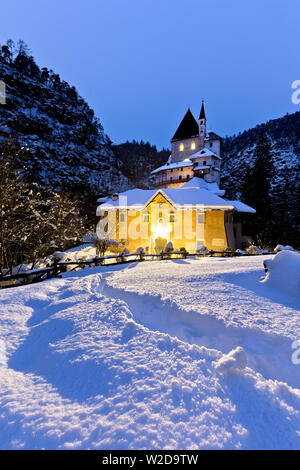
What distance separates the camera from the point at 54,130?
187ft

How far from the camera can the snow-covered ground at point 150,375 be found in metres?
1.87

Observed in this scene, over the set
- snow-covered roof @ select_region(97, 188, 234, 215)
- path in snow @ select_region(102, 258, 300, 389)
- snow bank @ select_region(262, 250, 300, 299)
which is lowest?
path in snow @ select_region(102, 258, 300, 389)

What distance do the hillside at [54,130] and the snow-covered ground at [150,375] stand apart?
4785cm

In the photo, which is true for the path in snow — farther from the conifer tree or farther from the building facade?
the conifer tree

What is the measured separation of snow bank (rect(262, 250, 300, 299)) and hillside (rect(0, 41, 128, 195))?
48.4 metres

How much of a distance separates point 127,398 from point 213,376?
1079mm

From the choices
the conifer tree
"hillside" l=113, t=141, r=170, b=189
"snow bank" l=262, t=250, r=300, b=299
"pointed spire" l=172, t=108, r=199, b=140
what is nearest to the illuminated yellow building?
"snow bank" l=262, t=250, r=300, b=299

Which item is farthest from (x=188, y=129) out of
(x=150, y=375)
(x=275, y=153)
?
(x=150, y=375)

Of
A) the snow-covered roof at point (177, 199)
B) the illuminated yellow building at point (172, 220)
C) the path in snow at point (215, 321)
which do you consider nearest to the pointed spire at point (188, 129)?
the snow-covered roof at point (177, 199)

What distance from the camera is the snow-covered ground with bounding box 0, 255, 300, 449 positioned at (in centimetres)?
187

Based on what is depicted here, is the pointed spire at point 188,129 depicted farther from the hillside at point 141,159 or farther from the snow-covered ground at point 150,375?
the snow-covered ground at point 150,375

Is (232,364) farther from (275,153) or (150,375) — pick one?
(275,153)
